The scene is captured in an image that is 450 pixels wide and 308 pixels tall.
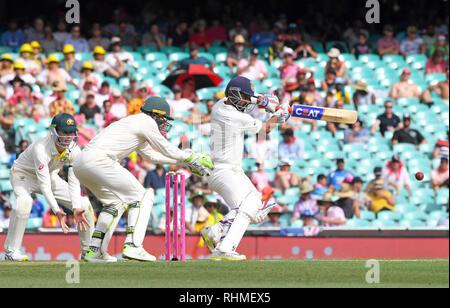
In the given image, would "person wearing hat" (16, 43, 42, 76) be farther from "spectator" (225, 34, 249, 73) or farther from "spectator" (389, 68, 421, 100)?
"spectator" (389, 68, 421, 100)

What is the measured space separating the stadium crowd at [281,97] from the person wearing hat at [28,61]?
0.02 m

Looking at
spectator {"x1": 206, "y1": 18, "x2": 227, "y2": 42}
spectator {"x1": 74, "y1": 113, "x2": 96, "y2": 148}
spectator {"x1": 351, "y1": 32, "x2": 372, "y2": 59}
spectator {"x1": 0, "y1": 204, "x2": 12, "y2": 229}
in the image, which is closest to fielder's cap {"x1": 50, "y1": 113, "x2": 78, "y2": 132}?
spectator {"x1": 0, "y1": 204, "x2": 12, "y2": 229}

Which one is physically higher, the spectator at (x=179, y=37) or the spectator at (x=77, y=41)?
the spectator at (x=179, y=37)

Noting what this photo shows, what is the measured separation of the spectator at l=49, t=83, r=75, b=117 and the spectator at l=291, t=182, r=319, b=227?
4.09m

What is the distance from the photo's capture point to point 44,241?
573 inches

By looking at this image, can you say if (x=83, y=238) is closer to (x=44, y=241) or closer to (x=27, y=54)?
(x=44, y=241)

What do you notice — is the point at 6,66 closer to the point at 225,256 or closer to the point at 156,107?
the point at 156,107

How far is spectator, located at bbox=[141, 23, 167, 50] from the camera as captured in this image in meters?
20.6

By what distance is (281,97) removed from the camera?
721 inches

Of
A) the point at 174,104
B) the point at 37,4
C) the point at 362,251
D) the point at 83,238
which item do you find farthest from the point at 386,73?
the point at 83,238

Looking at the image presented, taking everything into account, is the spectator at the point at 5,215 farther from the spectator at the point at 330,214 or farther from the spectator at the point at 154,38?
the spectator at the point at 154,38

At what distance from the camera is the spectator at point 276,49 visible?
20078 millimetres

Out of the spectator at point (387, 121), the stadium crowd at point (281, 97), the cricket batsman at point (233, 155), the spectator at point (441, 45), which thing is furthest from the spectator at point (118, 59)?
the cricket batsman at point (233, 155)

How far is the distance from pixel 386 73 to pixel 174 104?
4.82m
